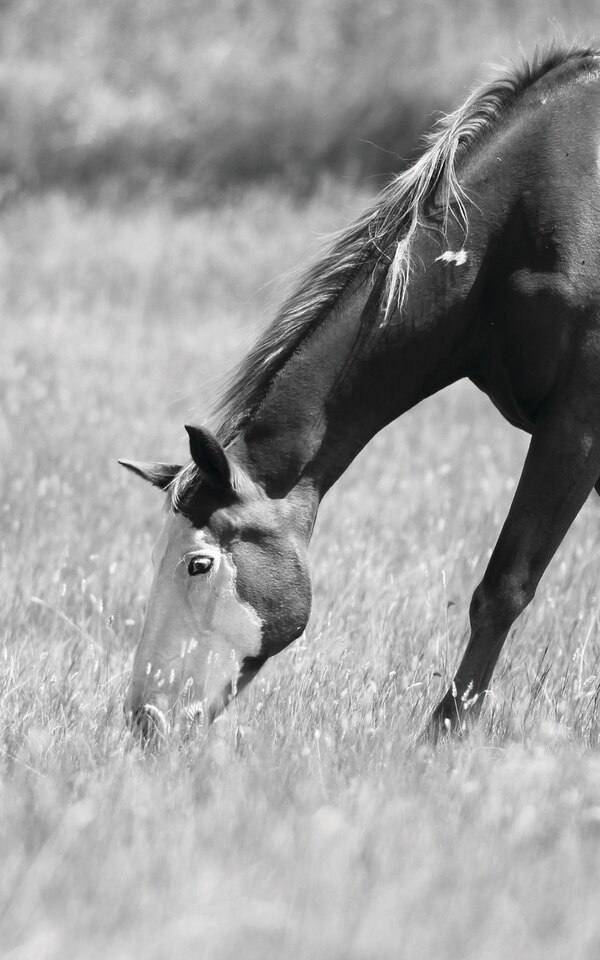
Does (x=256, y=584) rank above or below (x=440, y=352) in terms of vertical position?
below

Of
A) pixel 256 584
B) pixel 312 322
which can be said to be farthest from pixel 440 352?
pixel 256 584

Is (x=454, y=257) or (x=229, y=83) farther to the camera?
(x=229, y=83)

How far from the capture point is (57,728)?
373cm

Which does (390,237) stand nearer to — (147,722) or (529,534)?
(529,534)

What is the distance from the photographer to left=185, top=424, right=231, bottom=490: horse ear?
371cm

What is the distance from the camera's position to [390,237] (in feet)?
13.7

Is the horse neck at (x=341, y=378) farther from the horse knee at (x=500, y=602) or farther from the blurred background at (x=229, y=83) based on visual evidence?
the blurred background at (x=229, y=83)

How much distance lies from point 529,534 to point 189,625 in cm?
113

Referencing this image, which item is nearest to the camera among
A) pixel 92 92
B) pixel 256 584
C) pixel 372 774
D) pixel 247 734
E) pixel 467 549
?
pixel 372 774

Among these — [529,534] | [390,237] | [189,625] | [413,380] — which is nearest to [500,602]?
[529,534]

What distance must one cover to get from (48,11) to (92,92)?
8.80 ft

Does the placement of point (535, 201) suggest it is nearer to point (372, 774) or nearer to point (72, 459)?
point (372, 774)

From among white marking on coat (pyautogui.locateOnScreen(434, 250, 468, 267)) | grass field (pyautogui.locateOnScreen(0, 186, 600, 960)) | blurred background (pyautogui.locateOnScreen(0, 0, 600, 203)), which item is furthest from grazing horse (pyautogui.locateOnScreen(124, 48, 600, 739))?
blurred background (pyautogui.locateOnScreen(0, 0, 600, 203))

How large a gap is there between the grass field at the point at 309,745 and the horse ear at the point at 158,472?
0.22 metres
